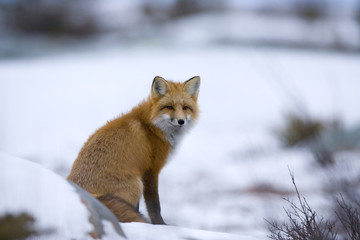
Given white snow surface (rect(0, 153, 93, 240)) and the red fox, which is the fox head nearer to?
the red fox

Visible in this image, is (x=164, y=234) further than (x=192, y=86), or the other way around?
(x=192, y=86)

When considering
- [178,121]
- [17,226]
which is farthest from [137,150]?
A: [17,226]

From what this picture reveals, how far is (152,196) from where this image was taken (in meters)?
3.92

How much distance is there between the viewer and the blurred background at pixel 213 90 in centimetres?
640

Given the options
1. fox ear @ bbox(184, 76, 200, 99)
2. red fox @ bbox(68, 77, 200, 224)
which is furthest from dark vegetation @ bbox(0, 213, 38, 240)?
fox ear @ bbox(184, 76, 200, 99)

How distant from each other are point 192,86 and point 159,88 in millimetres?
373

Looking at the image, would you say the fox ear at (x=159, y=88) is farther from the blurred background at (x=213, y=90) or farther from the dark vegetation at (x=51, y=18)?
the dark vegetation at (x=51, y=18)

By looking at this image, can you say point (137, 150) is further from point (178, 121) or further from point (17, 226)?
point (17, 226)

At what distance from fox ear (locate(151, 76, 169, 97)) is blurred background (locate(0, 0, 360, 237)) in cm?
113

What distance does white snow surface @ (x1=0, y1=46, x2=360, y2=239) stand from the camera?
6.51 meters

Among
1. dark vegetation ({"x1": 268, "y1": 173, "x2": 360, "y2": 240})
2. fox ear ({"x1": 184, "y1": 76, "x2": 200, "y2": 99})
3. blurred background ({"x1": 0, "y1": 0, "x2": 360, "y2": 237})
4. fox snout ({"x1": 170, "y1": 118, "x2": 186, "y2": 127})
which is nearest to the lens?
dark vegetation ({"x1": 268, "y1": 173, "x2": 360, "y2": 240})

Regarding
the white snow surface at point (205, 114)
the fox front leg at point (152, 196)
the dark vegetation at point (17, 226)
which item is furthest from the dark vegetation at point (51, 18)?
the dark vegetation at point (17, 226)

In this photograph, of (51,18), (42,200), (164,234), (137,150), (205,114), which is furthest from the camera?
(51,18)

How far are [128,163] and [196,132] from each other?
865 centimetres
